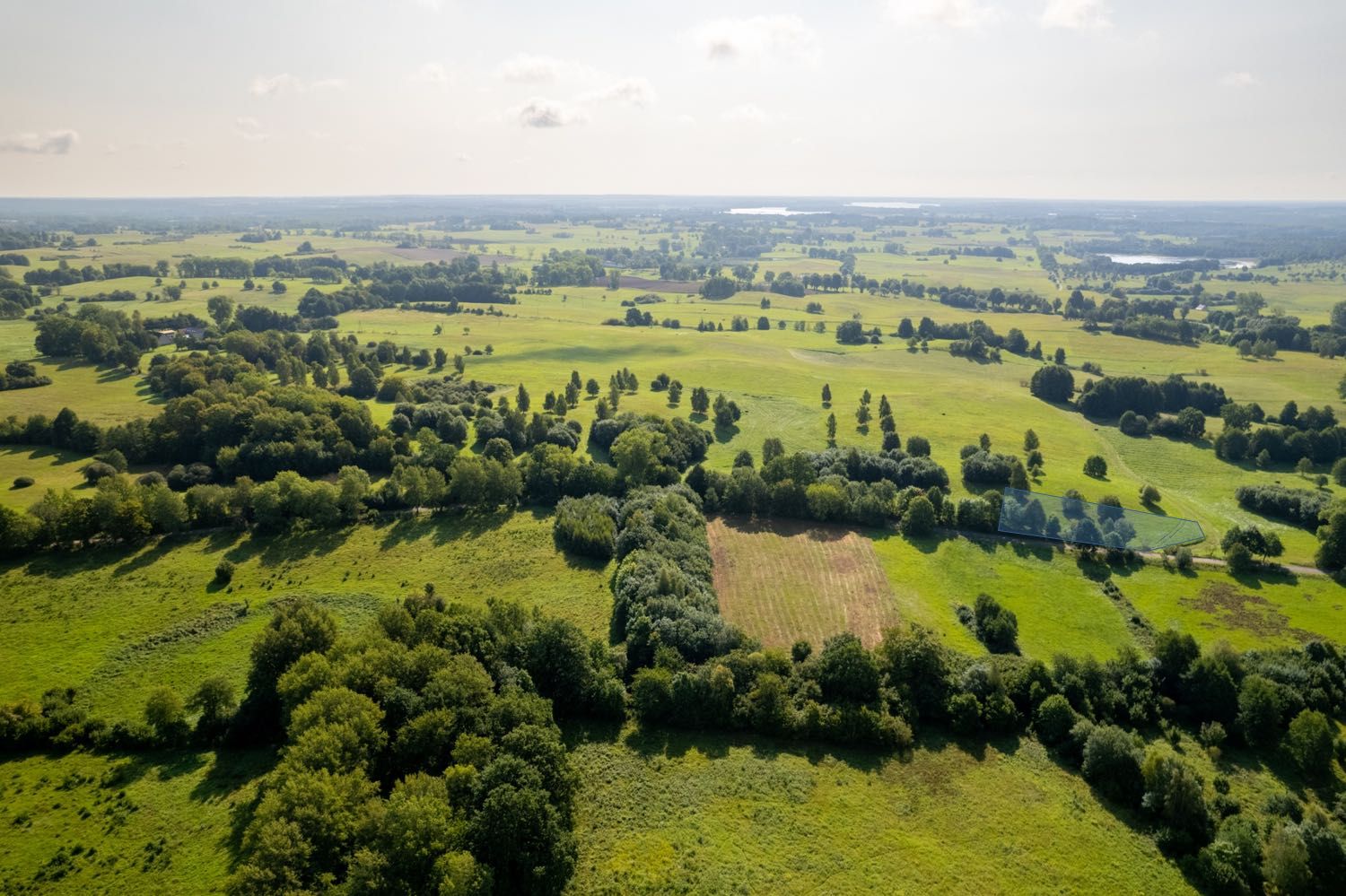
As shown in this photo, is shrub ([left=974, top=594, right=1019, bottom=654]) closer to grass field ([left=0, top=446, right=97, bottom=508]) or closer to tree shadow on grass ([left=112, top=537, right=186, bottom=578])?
tree shadow on grass ([left=112, top=537, right=186, bottom=578])

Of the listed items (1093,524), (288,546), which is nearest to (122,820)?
(288,546)

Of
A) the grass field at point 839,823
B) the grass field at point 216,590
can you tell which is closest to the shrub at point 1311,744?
the grass field at point 839,823

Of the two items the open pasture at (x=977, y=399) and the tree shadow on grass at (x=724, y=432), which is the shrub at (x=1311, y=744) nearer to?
the open pasture at (x=977, y=399)

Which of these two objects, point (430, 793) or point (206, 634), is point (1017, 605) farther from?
point (206, 634)

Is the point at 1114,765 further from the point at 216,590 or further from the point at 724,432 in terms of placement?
the point at 724,432

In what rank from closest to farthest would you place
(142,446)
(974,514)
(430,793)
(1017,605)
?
1. (430,793)
2. (1017,605)
3. (974,514)
4. (142,446)

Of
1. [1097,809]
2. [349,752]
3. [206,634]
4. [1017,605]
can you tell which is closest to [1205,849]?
[1097,809]
